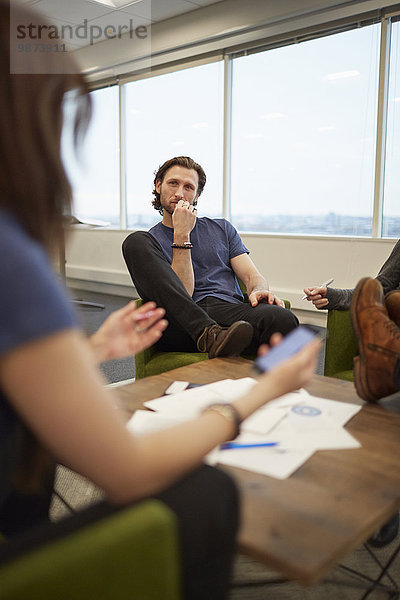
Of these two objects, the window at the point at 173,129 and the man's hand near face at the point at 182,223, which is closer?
the man's hand near face at the point at 182,223

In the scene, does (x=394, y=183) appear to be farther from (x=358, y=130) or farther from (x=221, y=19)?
(x=221, y=19)

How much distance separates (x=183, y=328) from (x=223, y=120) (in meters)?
3.57

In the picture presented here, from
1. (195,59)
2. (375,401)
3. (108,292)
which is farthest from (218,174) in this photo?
(375,401)

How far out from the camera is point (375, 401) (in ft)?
4.66

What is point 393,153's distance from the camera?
4160 mm

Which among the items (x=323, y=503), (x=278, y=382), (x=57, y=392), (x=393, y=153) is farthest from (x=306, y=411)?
(x=393, y=153)

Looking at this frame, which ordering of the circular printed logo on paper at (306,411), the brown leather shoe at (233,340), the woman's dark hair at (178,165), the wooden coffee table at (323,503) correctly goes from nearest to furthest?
the wooden coffee table at (323,503), the circular printed logo on paper at (306,411), the brown leather shoe at (233,340), the woman's dark hair at (178,165)

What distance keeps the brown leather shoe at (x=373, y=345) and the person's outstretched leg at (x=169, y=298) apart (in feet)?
2.27

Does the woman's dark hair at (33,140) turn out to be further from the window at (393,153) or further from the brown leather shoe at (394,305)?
the window at (393,153)

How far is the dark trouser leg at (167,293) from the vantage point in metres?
2.27

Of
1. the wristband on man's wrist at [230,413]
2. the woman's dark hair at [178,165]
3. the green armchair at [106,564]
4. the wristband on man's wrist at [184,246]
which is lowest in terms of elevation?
the green armchair at [106,564]

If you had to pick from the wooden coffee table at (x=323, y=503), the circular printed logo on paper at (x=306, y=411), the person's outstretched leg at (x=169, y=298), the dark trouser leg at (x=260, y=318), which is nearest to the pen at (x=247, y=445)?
the wooden coffee table at (x=323, y=503)

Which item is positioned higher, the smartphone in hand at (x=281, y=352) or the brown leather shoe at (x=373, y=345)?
the smartphone in hand at (x=281, y=352)

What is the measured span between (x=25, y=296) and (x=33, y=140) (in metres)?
0.22
